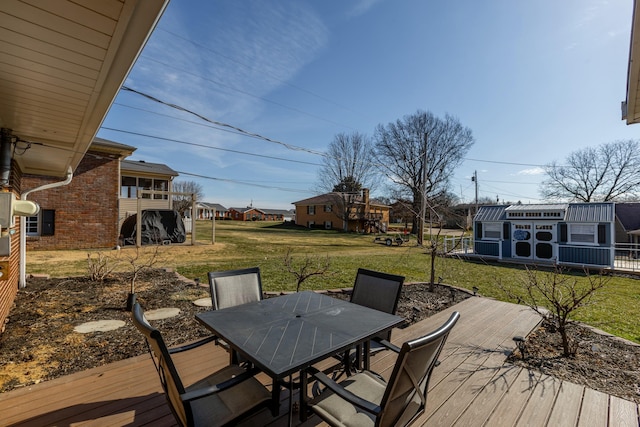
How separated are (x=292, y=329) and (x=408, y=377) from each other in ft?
3.16

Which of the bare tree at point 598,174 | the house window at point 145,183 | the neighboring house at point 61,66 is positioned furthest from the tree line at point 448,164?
the neighboring house at point 61,66

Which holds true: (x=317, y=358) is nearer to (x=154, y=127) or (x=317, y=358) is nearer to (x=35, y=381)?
(x=35, y=381)

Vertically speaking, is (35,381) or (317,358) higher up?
(317,358)

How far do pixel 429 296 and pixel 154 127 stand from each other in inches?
418

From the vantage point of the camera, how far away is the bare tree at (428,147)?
2570cm

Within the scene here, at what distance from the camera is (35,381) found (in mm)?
2568

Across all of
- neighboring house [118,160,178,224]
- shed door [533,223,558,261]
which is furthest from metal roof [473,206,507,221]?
neighboring house [118,160,178,224]

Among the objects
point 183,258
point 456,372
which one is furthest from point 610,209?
point 183,258

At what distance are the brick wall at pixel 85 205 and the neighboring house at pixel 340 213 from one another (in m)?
20.5

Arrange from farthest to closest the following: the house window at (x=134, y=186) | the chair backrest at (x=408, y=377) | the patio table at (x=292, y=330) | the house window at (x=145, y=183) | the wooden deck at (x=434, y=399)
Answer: the house window at (x=145, y=183)
the house window at (x=134, y=186)
the wooden deck at (x=434, y=399)
the patio table at (x=292, y=330)
the chair backrest at (x=408, y=377)

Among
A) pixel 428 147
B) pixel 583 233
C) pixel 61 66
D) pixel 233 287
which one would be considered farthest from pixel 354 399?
pixel 428 147

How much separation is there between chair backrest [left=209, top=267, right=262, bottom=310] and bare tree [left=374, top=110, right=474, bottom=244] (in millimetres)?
23678

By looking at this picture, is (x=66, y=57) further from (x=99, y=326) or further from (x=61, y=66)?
(x=99, y=326)

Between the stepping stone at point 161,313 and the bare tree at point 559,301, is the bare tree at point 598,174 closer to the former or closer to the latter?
the bare tree at point 559,301
